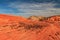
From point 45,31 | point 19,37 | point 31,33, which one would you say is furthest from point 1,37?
point 45,31

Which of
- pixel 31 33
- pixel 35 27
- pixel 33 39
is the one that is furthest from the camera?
pixel 35 27

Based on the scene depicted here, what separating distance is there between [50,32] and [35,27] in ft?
7.89

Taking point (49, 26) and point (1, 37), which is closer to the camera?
point (1, 37)

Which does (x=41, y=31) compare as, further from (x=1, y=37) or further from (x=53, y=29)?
(x=1, y=37)

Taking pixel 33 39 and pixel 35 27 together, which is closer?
pixel 33 39

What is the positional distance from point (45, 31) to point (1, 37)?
15.3ft

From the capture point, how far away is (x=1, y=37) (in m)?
18.7

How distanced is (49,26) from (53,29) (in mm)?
720

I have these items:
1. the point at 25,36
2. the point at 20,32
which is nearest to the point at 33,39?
the point at 25,36

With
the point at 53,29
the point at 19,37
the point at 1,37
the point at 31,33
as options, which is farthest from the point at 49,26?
the point at 1,37

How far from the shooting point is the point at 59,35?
735 inches

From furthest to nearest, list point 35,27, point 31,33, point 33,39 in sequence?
point 35,27 → point 31,33 → point 33,39

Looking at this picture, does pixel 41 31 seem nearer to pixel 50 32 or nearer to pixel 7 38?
pixel 50 32

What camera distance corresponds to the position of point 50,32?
19500mm
